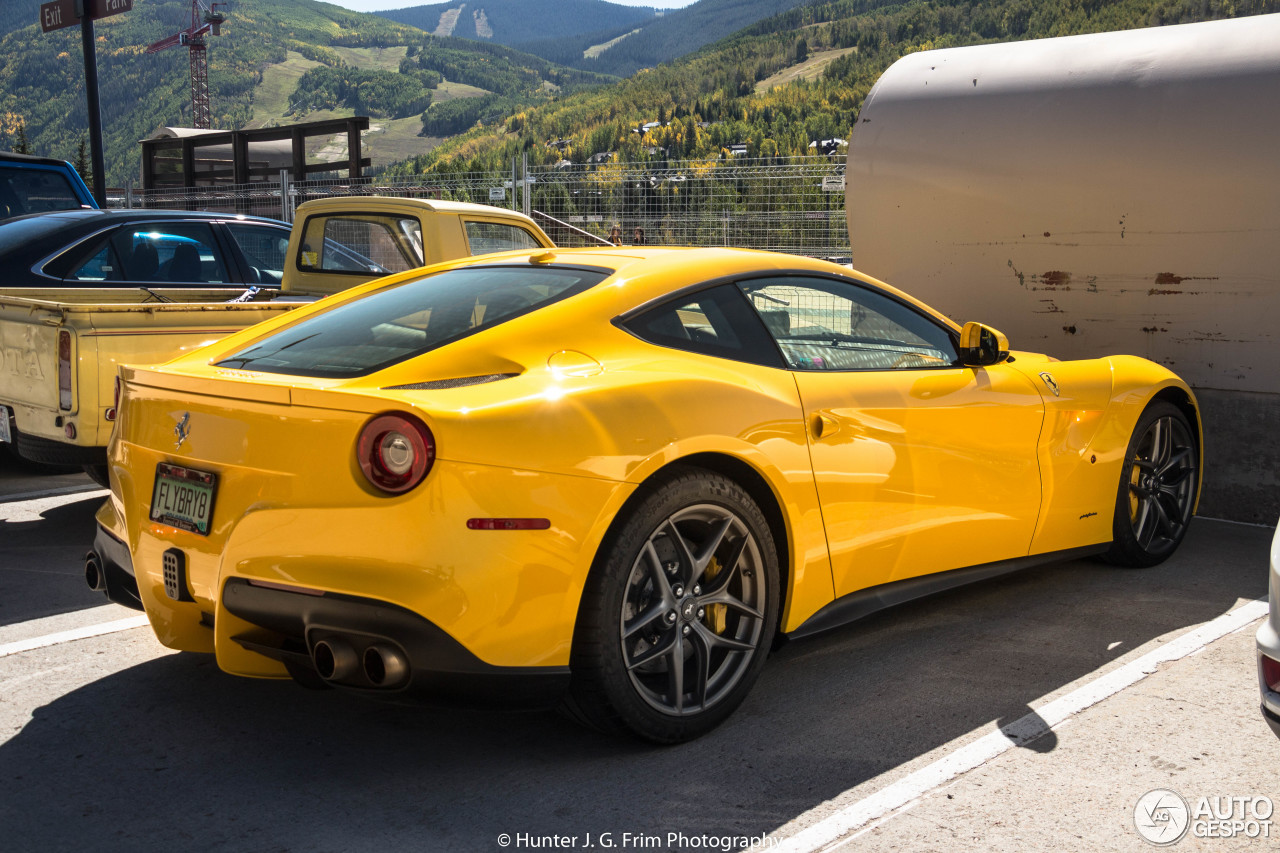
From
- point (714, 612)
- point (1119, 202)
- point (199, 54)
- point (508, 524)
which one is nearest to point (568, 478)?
point (508, 524)

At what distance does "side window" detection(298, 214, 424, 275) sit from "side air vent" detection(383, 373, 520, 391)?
4.50m

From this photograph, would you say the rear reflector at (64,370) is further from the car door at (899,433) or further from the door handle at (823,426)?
the door handle at (823,426)

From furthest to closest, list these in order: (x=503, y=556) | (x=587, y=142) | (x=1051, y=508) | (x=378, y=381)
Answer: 1. (x=587, y=142)
2. (x=1051, y=508)
3. (x=378, y=381)
4. (x=503, y=556)

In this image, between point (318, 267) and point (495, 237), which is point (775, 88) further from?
point (318, 267)

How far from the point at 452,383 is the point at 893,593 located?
1.75 metres

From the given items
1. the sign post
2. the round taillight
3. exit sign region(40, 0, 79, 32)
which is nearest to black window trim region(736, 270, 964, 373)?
the round taillight

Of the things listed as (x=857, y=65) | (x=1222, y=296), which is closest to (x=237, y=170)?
(x=1222, y=296)

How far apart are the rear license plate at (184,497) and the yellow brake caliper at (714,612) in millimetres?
1394

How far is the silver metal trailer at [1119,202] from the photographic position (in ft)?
19.4

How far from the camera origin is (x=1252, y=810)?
9.14 ft

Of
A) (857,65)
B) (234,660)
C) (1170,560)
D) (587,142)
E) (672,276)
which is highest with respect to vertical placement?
(857,65)

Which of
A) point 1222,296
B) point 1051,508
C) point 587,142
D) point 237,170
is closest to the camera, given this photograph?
point 1051,508

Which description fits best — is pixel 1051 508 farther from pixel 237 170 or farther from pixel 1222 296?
pixel 237 170

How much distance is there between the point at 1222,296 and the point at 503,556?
4.98 m
